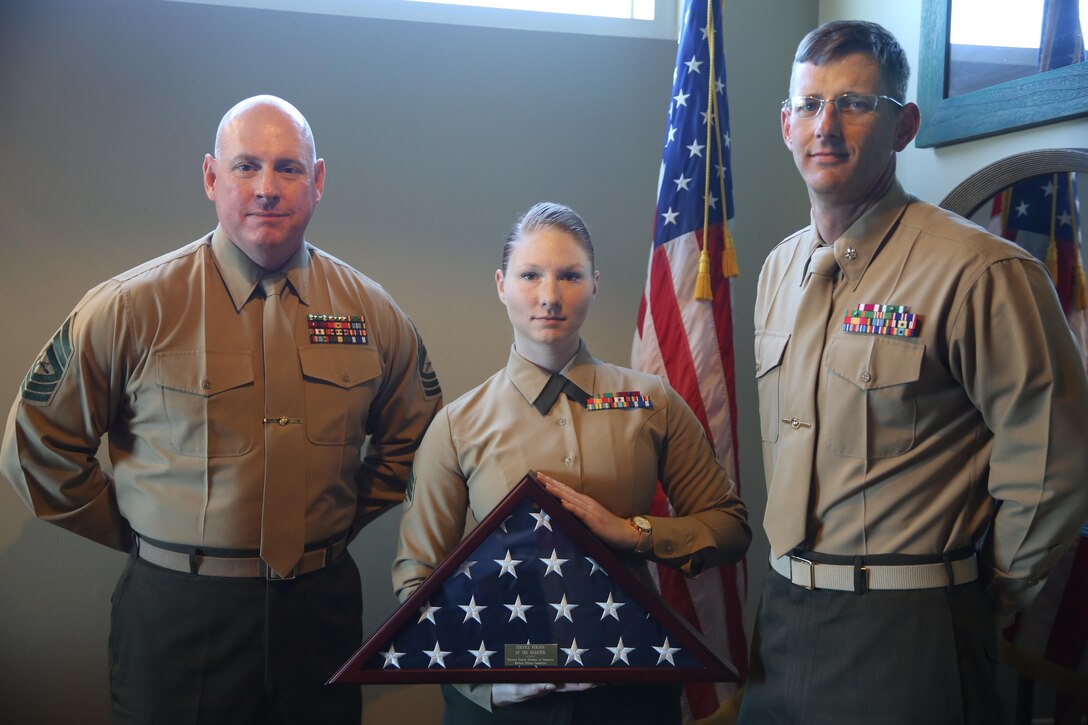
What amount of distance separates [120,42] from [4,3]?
33cm

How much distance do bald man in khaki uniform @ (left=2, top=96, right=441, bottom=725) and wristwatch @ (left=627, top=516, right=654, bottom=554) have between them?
0.74 m

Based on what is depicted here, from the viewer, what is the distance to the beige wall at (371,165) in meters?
2.65

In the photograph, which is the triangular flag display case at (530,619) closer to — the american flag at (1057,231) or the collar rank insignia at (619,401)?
the collar rank insignia at (619,401)

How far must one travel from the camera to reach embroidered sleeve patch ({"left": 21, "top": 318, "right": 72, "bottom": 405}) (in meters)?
1.88

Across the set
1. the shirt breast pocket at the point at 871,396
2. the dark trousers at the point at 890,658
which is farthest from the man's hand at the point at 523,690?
the shirt breast pocket at the point at 871,396

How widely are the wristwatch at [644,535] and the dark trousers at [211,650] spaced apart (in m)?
0.77

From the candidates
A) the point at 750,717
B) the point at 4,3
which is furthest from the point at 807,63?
the point at 4,3

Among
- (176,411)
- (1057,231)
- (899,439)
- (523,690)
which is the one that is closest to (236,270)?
(176,411)

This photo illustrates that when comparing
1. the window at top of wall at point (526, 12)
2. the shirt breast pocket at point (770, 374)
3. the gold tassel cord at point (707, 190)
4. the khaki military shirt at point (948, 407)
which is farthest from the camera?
the window at top of wall at point (526, 12)

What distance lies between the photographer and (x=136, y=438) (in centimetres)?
194

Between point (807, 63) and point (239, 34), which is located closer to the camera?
point (807, 63)

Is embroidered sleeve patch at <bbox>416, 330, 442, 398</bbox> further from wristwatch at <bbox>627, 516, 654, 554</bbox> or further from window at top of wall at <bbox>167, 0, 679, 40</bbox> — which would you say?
window at top of wall at <bbox>167, 0, 679, 40</bbox>

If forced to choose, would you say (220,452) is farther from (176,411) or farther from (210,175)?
(210,175)

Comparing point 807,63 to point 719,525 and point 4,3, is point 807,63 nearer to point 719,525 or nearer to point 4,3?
point 719,525
